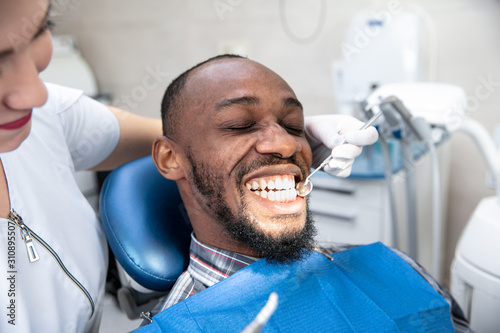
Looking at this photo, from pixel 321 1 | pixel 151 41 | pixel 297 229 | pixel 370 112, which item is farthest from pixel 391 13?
pixel 151 41

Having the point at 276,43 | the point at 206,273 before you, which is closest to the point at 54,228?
the point at 206,273

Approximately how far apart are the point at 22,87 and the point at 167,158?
62cm

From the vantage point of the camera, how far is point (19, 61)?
0.46 m

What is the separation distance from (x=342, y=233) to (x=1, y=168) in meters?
1.42

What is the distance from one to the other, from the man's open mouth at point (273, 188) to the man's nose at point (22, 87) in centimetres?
55

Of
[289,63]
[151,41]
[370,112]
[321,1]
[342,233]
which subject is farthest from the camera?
[151,41]

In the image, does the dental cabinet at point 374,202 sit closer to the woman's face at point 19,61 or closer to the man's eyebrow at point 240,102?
the man's eyebrow at point 240,102

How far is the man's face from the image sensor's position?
91cm

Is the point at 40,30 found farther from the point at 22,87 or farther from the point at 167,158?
the point at 167,158

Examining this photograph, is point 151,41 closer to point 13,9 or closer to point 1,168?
point 1,168

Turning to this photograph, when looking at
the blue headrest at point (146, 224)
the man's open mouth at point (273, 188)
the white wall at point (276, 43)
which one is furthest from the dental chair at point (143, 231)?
the white wall at point (276, 43)

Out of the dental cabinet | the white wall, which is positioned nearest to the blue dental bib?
the dental cabinet

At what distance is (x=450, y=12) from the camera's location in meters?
1.91

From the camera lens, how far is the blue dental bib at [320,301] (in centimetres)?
85
